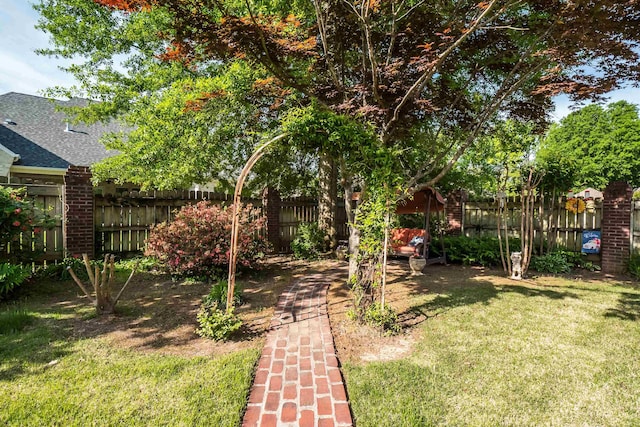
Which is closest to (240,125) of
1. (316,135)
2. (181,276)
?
(181,276)

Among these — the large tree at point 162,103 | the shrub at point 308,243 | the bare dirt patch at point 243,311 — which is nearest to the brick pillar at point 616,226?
the bare dirt patch at point 243,311

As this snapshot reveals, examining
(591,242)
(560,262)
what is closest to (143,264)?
(560,262)

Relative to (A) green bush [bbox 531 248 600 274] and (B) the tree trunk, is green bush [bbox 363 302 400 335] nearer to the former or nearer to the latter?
(A) green bush [bbox 531 248 600 274]

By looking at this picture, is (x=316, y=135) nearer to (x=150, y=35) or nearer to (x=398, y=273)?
(x=398, y=273)

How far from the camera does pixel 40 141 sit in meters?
12.3

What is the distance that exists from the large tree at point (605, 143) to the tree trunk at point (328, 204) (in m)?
20.0

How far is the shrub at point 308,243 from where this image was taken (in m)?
8.77

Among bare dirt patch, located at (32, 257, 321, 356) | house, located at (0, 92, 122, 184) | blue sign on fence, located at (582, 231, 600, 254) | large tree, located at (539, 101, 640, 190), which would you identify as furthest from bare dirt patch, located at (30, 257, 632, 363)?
large tree, located at (539, 101, 640, 190)

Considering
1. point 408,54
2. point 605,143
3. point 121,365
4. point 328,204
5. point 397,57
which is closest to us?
point 121,365

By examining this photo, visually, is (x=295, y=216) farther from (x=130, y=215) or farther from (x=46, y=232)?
(x=46, y=232)

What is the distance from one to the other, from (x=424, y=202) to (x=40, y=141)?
1380cm

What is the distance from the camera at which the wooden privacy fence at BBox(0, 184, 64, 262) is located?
5594 millimetres

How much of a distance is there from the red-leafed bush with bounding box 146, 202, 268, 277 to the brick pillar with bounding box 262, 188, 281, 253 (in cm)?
304

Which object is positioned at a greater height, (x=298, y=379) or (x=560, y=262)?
(x=560, y=262)
